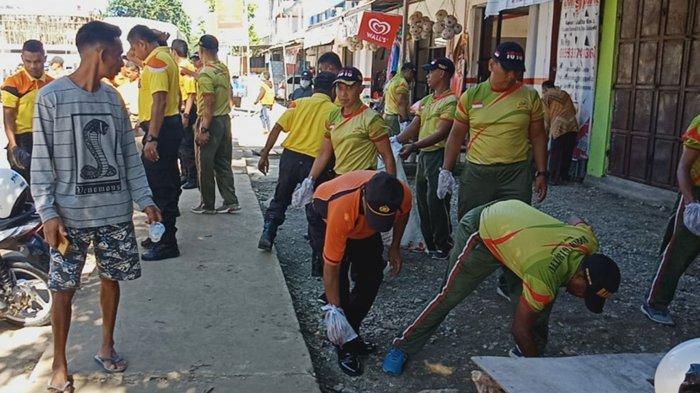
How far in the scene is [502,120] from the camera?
4441 mm

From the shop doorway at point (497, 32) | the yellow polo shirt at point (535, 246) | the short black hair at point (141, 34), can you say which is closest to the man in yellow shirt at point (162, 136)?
the short black hair at point (141, 34)

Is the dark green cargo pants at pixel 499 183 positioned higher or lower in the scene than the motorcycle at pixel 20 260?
higher

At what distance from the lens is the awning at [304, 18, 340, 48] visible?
18391 millimetres

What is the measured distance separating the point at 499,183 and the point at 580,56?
18.2ft

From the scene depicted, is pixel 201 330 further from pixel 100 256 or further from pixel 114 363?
pixel 100 256

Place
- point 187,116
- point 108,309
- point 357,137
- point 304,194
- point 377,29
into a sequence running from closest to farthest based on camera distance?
1. point 108,309
2. point 357,137
3. point 304,194
4. point 187,116
5. point 377,29

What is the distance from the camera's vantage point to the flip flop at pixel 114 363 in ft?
10.9

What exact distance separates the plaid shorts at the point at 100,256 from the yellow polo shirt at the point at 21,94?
2920 mm

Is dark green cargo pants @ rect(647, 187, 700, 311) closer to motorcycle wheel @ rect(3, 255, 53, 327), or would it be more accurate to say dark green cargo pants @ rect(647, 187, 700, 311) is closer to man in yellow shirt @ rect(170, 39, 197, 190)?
motorcycle wheel @ rect(3, 255, 53, 327)

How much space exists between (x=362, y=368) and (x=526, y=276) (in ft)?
4.01

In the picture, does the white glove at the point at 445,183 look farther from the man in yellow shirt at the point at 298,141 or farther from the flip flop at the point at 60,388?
the flip flop at the point at 60,388

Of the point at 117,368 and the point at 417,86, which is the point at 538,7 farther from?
the point at 117,368

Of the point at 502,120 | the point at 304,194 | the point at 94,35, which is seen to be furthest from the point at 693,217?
the point at 94,35

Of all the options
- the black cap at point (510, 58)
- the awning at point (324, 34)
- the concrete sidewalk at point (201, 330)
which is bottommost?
the concrete sidewalk at point (201, 330)
